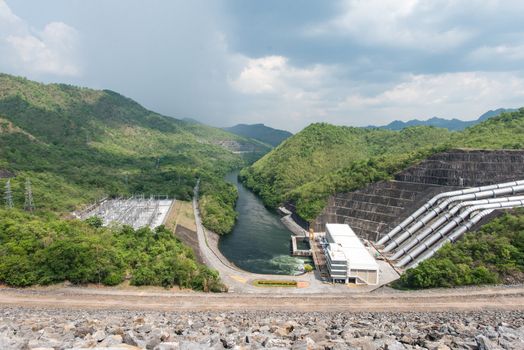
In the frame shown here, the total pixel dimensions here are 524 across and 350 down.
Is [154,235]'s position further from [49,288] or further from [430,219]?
[430,219]

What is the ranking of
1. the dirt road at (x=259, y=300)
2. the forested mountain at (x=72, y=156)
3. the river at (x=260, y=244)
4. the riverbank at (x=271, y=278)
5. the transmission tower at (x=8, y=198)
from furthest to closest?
1. the forested mountain at (x=72, y=156)
2. the river at (x=260, y=244)
3. the transmission tower at (x=8, y=198)
4. the riverbank at (x=271, y=278)
5. the dirt road at (x=259, y=300)

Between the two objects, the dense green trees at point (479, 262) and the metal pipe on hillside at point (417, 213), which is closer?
the dense green trees at point (479, 262)

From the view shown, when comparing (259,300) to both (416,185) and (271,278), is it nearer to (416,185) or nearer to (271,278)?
(271,278)

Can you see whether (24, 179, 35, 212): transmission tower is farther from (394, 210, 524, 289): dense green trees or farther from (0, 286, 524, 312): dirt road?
(394, 210, 524, 289): dense green trees

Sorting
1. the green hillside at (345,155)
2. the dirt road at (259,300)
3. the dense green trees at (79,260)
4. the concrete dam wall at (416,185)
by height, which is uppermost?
the green hillside at (345,155)

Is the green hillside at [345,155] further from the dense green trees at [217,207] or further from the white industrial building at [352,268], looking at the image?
the white industrial building at [352,268]

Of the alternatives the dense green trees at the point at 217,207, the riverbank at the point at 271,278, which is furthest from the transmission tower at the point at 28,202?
the dense green trees at the point at 217,207
